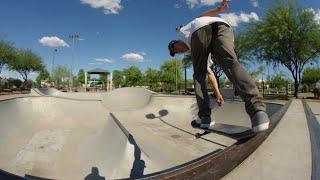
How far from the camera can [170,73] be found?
6850 cm

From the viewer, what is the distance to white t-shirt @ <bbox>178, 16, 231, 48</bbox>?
2.59m

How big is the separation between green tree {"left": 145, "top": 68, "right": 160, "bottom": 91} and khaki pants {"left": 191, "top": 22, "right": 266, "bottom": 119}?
66.1 m

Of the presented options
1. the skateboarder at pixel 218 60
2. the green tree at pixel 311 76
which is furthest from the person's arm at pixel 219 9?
the green tree at pixel 311 76

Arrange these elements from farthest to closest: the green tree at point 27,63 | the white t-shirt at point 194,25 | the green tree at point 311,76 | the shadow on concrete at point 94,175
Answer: the green tree at point 311,76 → the green tree at point 27,63 → the shadow on concrete at point 94,175 → the white t-shirt at point 194,25

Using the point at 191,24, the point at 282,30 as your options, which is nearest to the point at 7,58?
the point at 282,30

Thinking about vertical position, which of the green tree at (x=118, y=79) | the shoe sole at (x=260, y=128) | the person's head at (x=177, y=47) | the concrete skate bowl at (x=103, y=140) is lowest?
the concrete skate bowl at (x=103, y=140)

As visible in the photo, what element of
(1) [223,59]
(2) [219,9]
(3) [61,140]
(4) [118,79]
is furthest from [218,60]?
(4) [118,79]

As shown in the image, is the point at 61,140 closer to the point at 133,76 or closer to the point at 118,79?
the point at 133,76

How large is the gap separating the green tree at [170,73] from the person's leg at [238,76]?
6287 cm

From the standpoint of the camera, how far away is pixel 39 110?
17.4 meters

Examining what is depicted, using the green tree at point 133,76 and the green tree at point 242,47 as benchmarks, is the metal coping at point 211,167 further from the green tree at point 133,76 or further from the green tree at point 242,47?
the green tree at point 133,76

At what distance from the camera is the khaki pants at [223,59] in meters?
2.34

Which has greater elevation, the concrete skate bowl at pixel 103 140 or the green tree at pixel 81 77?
the green tree at pixel 81 77

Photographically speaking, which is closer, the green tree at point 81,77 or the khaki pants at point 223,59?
the khaki pants at point 223,59
